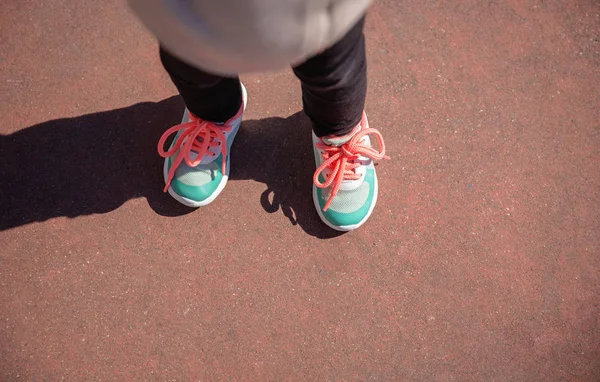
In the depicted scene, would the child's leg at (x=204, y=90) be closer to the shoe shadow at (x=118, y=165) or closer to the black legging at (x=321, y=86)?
the black legging at (x=321, y=86)

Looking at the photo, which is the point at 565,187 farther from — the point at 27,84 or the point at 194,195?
the point at 27,84

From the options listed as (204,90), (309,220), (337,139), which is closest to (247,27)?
(204,90)

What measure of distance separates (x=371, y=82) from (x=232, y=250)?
0.70m

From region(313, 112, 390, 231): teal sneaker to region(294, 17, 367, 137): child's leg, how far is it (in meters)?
0.13

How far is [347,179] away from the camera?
1264 mm

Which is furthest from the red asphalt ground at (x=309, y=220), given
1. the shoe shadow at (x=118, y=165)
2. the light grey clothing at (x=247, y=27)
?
the light grey clothing at (x=247, y=27)

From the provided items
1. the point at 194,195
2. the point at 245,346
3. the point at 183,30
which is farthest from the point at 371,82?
the point at 183,30

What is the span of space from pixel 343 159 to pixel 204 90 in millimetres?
418

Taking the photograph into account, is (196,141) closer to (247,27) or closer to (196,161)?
(196,161)

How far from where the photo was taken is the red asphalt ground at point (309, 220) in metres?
1.27

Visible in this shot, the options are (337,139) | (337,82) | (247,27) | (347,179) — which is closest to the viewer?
(247,27)

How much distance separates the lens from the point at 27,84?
145cm

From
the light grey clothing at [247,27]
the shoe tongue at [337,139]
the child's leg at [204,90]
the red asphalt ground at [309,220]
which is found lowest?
the red asphalt ground at [309,220]

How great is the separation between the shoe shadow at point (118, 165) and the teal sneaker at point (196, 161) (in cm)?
7
